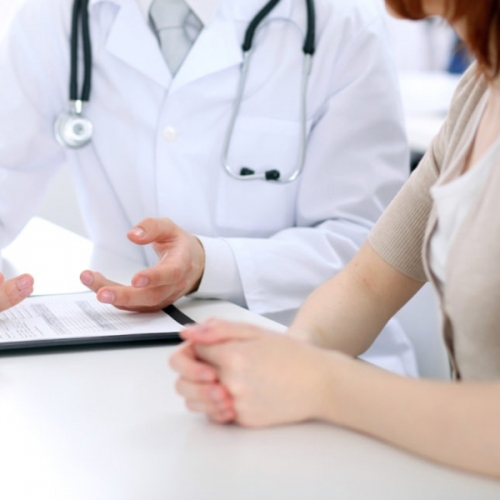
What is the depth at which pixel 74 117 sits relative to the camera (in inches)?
54.4

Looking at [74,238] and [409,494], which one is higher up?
[409,494]

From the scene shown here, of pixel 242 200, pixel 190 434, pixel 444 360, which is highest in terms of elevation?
pixel 190 434

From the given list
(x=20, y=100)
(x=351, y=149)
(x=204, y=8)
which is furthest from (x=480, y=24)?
(x=20, y=100)

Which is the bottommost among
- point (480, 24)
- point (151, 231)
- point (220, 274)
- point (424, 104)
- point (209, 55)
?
point (424, 104)

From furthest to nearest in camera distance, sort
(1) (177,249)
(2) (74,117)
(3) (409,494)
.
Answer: (2) (74,117)
(1) (177,249)
(3) (409,494)

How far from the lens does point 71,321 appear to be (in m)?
0.98

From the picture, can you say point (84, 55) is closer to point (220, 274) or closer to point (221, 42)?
point (221, 42)

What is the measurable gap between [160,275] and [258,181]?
1.29ft

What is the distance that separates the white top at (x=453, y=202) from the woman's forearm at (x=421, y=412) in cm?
17

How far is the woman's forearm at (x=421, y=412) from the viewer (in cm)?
62

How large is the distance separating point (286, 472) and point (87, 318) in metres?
0.44

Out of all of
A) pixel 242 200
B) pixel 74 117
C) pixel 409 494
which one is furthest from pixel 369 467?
pixel 74 117

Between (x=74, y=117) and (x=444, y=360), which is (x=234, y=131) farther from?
(x=444, y=360)

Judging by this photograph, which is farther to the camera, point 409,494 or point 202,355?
point 202,355
